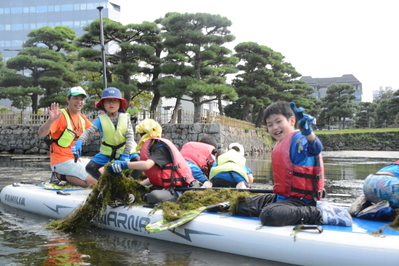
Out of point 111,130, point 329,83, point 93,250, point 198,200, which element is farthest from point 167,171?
point 329,83

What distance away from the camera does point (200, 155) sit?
22.1 feet

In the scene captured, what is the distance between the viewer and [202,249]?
4422 millimetres

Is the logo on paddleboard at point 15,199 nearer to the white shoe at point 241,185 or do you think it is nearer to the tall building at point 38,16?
the white shoe at point 241,185

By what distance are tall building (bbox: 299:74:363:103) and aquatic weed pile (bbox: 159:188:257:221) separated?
100 metres

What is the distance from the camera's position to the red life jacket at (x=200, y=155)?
22.1 ft

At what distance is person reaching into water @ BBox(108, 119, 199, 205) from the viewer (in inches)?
199

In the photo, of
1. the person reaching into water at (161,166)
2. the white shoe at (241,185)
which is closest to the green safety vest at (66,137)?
the person reaching into water at (161,166)

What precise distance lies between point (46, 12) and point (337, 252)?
71.0 m

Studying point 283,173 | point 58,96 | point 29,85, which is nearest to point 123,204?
point 283,173

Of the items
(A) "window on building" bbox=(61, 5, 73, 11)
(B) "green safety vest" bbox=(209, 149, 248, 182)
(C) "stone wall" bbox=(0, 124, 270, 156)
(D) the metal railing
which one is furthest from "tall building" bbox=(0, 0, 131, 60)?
(B) "green safety vest" bbox=(209, 149, 248, 182)

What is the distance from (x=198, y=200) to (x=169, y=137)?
1883cm

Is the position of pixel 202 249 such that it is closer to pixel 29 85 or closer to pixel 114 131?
pixel 114 131

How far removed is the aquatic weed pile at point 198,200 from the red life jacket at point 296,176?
642 mm

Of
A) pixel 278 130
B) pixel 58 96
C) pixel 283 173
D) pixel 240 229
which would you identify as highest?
pixel 58 96
